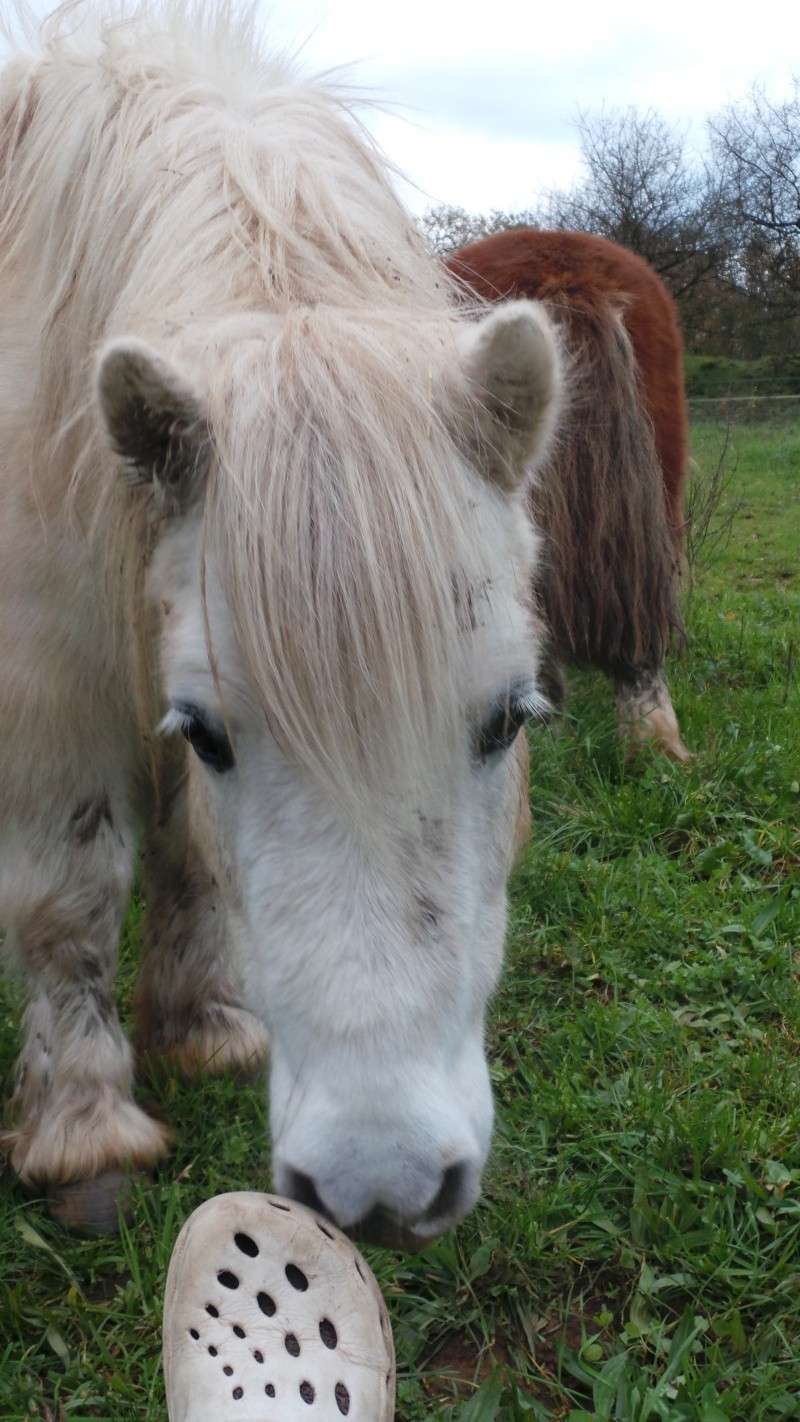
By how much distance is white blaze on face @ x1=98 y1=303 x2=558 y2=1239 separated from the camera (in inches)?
55.8

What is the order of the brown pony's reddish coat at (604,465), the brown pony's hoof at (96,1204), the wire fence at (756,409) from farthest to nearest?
the wire fence at (756,409) → the brown pony's reddish coat at (604,465) → the brown pony's hoof at (96,1204)

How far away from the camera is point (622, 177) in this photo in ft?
101

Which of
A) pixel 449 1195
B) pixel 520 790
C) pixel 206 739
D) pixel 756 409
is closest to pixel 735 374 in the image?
pixel 756 409

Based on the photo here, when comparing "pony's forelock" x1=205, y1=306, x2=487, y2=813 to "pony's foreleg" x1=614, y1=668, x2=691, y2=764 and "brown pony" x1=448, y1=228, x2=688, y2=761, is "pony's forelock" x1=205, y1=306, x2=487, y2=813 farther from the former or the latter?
"pony's foreleg" x1=614, y1=668, x2=691, y2=764

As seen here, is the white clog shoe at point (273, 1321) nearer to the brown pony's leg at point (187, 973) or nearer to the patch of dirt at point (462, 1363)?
the patch of dirt at point (462, 1363)

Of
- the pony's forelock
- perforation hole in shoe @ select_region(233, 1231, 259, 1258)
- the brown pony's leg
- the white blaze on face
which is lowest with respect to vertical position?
the brown pony's leg

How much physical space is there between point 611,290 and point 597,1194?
3.34 m

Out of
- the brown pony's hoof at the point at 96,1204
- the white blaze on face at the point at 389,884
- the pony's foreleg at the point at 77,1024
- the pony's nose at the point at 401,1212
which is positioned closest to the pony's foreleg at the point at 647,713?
the pony's foreleg at the point at 77,1024

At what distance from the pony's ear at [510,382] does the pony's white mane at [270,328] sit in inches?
1.6

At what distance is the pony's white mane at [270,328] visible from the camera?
1.49 meters

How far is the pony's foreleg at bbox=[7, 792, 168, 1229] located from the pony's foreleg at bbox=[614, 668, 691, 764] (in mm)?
2393

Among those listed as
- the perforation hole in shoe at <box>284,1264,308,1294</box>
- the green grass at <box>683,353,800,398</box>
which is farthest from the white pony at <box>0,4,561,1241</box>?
the green grass at <box>683,353,800,398</box>

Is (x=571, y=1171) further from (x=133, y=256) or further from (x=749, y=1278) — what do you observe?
(x=133, y=256)

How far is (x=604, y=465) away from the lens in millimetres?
4297
